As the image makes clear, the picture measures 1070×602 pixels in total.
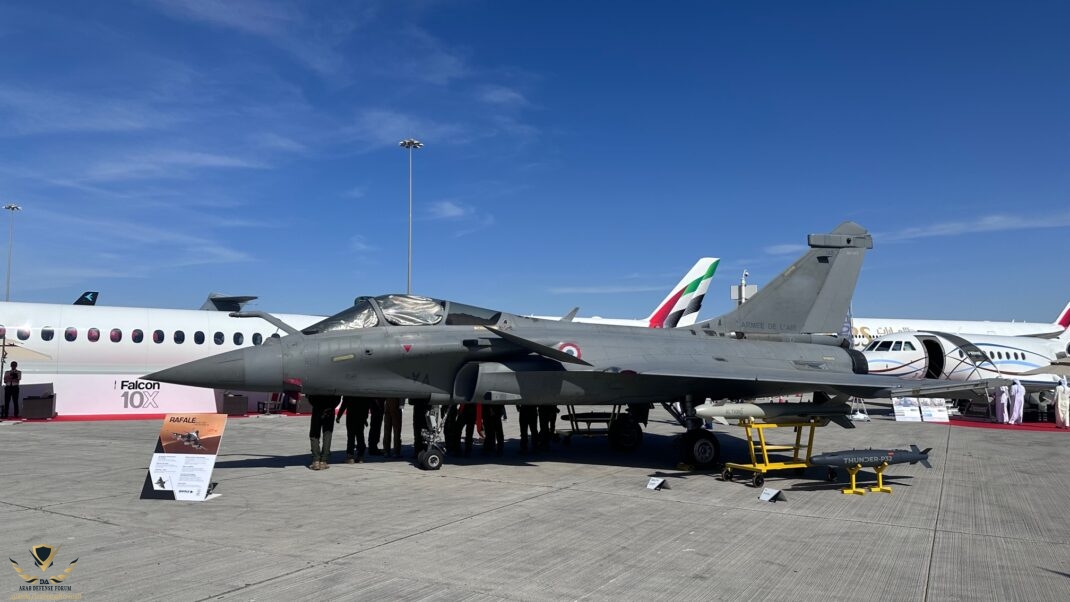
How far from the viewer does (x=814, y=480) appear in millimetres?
9938

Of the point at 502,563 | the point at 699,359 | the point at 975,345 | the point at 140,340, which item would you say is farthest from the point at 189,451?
the point at 975,345

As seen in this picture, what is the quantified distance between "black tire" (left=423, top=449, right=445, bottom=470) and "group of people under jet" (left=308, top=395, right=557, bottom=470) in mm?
389

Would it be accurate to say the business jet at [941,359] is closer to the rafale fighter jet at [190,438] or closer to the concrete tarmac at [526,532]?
the concrete tarmac at [526,532]

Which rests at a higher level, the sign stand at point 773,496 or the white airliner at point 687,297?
the white airliner at point 687,297

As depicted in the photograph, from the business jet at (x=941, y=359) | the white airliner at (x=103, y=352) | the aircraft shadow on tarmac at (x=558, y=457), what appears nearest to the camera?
the aircraft shadow on tarmac at (x=558, y=457)

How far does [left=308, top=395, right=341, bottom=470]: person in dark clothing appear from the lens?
33.5ft

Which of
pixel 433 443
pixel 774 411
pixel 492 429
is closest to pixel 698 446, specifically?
pixel 774 411

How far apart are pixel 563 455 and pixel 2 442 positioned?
10.5 meters

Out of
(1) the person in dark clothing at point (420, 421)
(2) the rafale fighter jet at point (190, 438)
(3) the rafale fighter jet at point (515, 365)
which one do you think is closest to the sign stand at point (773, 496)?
(3) the rafale fighter jet at point (515, 365)

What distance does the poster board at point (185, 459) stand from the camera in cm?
770

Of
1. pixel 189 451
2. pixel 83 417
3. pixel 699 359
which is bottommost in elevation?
pixel 83 417

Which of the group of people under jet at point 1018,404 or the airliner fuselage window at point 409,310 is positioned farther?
the group of people under jet at point 1018,404

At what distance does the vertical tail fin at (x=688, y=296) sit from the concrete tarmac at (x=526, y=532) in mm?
21181

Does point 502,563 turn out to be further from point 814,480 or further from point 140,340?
point 140,340
